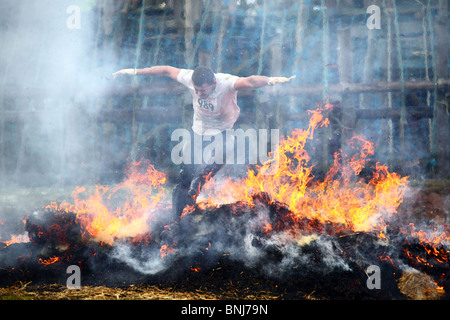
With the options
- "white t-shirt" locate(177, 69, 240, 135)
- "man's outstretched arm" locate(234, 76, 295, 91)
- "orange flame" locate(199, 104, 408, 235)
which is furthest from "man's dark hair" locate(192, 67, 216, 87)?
"orange flame" locate(199, 104, 408, 235)

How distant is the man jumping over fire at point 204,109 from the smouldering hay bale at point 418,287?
2.71 meters

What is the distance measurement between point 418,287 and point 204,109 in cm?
332

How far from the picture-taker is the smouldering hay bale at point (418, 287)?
3.25 metres

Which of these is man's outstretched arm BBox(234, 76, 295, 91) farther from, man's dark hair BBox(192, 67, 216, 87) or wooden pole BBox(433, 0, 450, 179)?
wooden pole BBox(433, 0, 450, 179)

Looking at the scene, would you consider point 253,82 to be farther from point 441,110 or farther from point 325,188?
point 441,110

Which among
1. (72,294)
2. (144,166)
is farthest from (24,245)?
(144,166)

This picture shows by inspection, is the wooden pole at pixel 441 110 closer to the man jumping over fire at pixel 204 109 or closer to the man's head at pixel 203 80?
the man jumping over fire at pixel 204 109

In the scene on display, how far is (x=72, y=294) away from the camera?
343cm

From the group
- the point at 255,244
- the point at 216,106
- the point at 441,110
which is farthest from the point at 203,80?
the point at 441,110

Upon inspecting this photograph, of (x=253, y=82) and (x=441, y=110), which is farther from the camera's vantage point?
(x=441, y=110)

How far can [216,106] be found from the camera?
4629 mm

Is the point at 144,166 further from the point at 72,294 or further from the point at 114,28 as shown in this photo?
the point at 72,294

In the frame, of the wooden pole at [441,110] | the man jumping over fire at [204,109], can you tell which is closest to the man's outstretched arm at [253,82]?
the man jumping over fire at [204,109]

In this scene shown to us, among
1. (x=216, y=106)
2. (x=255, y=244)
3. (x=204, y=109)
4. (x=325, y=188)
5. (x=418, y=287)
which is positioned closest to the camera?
(x=418, y=287)
